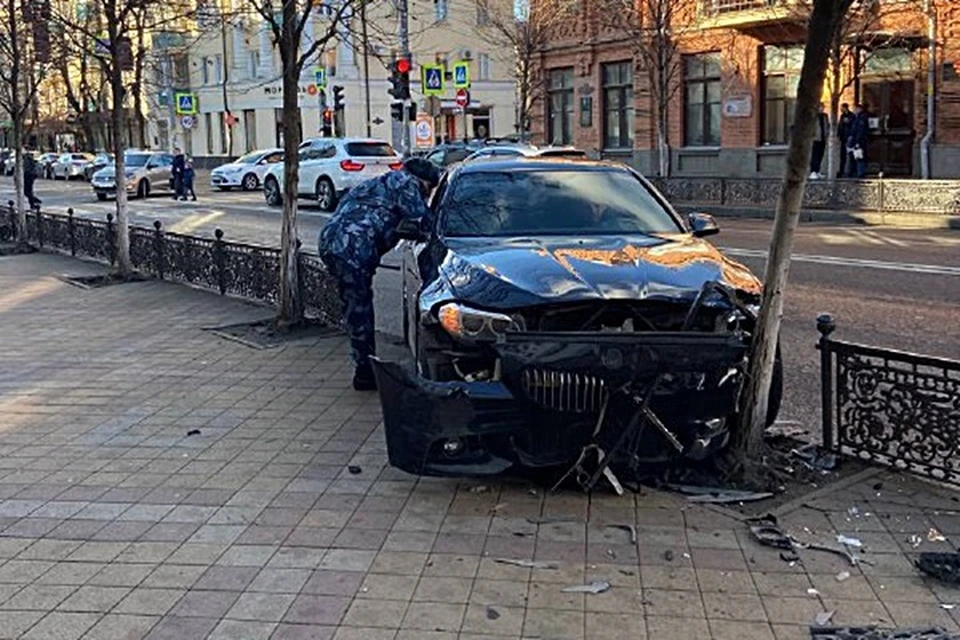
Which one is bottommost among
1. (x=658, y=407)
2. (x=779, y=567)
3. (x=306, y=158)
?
(x=779, y=567)

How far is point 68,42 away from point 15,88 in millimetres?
1594

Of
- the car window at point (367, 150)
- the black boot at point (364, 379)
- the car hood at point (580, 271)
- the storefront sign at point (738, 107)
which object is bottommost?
the black boot at point (364, 379)

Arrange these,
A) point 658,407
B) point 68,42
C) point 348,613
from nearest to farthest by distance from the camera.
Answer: point 348,613, point 658,407, point 68,42

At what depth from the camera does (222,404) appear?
24.6 ft

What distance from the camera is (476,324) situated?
5188 millimetres

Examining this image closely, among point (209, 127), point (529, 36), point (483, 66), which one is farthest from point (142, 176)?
point (209, 127)

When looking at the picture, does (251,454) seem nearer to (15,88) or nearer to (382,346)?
(382,346)

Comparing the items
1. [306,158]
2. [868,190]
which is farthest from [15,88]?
[868,190]

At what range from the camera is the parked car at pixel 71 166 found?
54719 millimetres

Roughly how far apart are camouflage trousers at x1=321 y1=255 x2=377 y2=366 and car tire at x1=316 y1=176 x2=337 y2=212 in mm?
19171

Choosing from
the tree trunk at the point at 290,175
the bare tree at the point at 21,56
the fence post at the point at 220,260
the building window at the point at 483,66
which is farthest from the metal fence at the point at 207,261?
the building window at the point at 483,66

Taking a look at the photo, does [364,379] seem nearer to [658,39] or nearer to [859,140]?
[859,140]

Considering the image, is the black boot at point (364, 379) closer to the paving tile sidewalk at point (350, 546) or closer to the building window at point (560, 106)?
the paving tile sidewalk at point (350, 546)

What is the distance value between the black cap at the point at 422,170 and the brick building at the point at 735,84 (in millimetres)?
16336
